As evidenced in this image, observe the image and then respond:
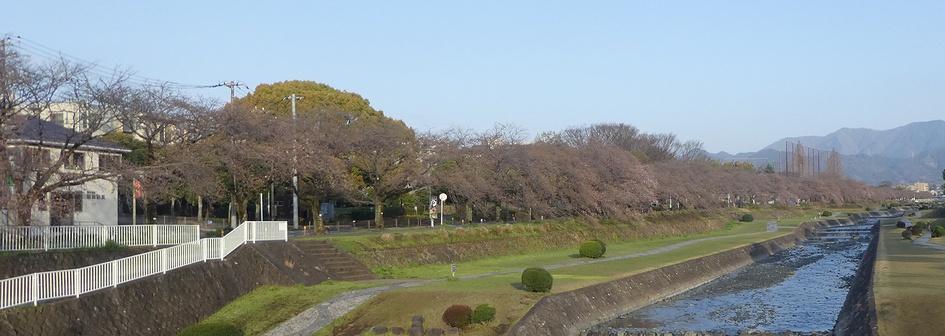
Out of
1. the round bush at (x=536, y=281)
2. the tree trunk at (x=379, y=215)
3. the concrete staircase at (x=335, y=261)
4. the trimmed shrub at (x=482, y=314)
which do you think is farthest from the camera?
the tree trunk at (x=379, y=215)

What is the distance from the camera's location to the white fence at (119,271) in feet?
67.7

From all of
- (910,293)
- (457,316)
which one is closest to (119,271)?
(457,316)

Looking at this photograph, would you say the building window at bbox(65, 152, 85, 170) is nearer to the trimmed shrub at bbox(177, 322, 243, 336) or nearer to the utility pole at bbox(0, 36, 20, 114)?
the utility pole at bbox(0, 36, 20, 114)

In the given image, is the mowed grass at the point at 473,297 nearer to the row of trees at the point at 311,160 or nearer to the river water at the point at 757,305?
the river water at the point at 757,305

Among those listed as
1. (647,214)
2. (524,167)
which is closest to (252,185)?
(524,167)

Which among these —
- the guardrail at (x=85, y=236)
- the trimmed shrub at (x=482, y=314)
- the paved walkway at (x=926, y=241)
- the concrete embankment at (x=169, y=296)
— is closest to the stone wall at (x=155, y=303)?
the concrete embankment at (x=169, y=296)

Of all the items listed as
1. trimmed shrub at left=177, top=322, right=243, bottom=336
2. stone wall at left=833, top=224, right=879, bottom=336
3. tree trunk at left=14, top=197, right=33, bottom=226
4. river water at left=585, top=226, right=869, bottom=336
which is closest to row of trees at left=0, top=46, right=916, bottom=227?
tree trunk at left=14, top=197, right=33, bottom=226

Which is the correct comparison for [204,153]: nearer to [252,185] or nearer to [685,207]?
[252,185]

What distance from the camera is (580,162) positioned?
67.0 m

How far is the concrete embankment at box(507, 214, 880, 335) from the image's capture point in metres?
26.7

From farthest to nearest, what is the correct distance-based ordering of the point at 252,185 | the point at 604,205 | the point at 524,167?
1. the point at 604,205
2. the point at 524,167
3. the point at 252,185

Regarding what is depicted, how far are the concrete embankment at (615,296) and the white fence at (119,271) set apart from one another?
10910mm

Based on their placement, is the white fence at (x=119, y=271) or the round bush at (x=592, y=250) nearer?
the white fence at (x=119, y=271)

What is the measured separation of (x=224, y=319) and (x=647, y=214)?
56.3 m
